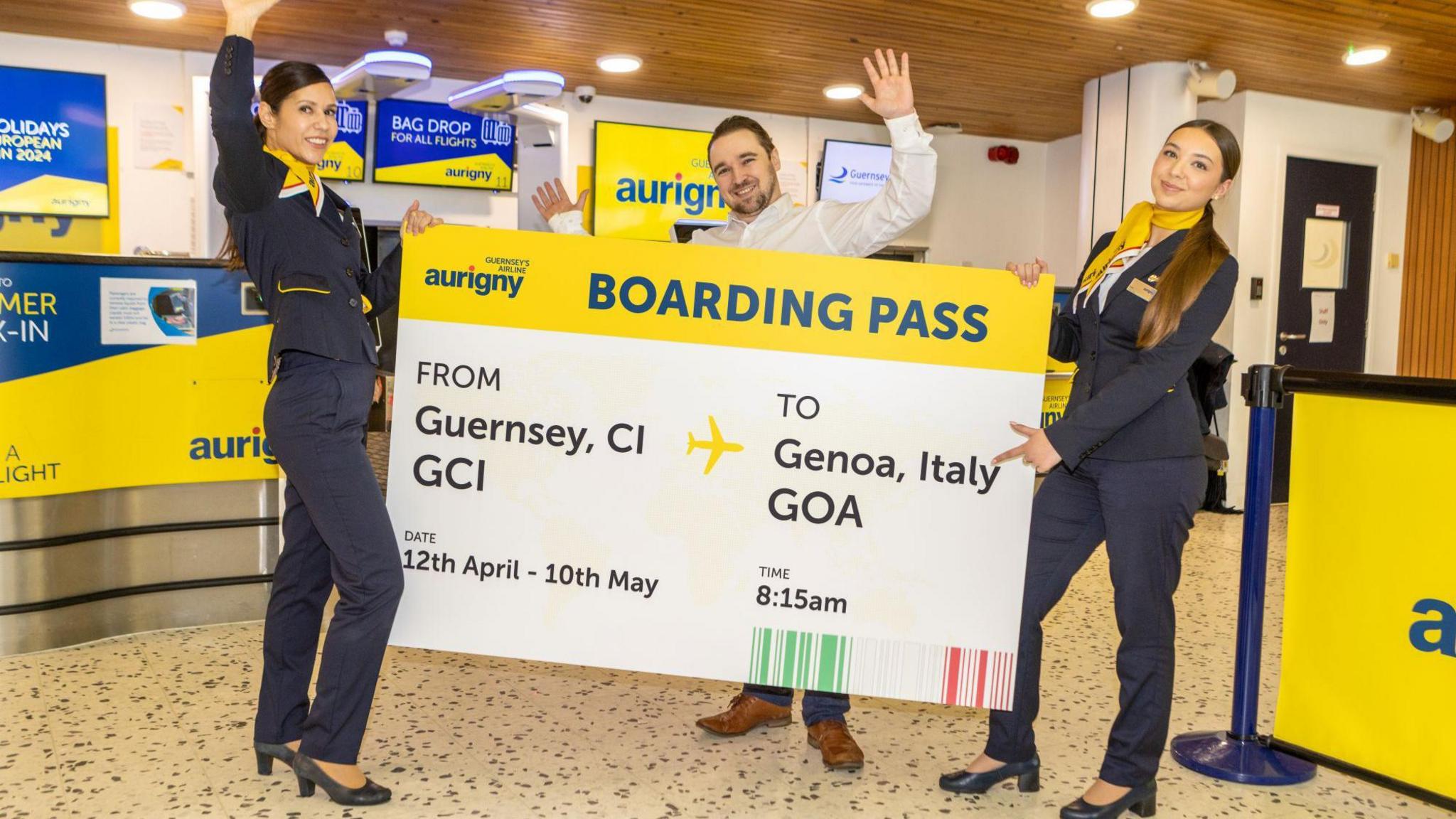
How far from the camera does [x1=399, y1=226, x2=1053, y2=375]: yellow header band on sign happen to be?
2375 mm

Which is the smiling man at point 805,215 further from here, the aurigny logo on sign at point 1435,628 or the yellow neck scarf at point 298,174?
the aurigny logo on sign at point 1435,628

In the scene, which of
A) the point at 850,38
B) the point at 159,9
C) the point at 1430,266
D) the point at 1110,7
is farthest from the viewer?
the point at 1430,266

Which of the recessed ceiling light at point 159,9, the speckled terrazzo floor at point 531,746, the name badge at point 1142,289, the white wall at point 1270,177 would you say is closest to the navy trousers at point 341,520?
the speckled terrazzo floor at point 531,746

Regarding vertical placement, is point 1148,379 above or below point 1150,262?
below

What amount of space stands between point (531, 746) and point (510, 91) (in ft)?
16.3

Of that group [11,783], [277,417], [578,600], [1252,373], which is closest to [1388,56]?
[1252,373]

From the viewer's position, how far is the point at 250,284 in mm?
3674

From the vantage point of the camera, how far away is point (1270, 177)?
7293 mm

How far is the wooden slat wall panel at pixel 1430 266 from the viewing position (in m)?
7.75

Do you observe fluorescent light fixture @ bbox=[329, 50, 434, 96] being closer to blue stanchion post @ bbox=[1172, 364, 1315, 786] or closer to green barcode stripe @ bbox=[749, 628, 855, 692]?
green barcode stripe @ bbox=[749, 628, 855, 692]

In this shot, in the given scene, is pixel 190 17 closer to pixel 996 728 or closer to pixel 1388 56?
pixel 996 728

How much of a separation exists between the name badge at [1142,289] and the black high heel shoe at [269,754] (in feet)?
6.90

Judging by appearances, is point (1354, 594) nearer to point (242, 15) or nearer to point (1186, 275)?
point (1186, 275)

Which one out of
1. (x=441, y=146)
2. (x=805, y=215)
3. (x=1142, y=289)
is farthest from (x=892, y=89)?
(x=441, y=146)
